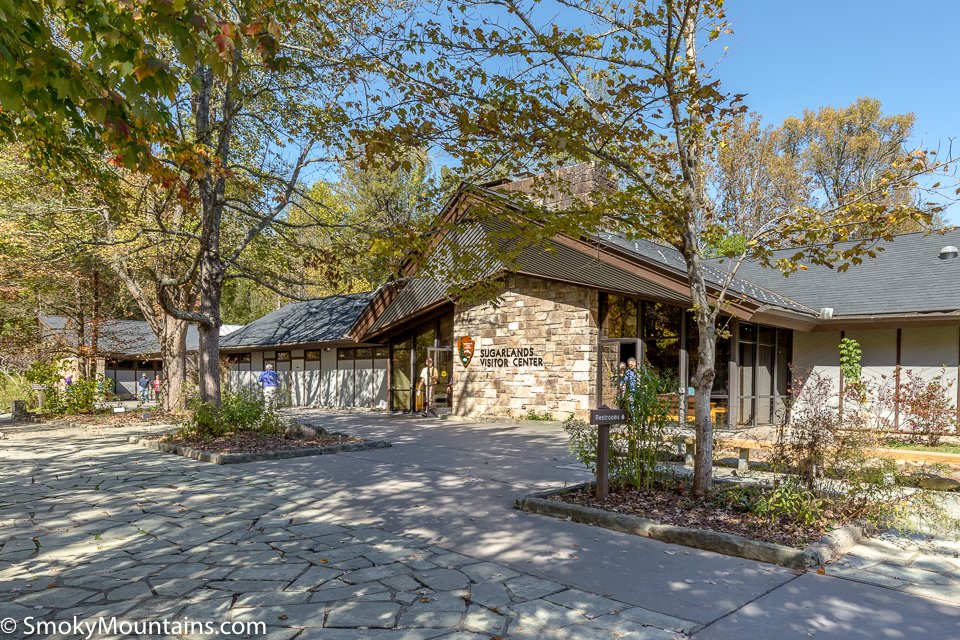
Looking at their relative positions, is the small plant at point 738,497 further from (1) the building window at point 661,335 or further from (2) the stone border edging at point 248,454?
(1) the building window at point 661,335

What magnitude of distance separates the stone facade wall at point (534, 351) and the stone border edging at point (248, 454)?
17.6 ft

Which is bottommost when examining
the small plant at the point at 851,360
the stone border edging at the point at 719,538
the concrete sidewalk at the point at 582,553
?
the concrete sidewalk at the point at 582,553

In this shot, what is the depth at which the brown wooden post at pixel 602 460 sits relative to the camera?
21.7ft

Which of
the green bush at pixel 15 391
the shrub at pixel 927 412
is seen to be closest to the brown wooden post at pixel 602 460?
the shrub at pixel 927 412

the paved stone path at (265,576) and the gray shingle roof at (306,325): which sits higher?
the gray shingle roof at (306,325)

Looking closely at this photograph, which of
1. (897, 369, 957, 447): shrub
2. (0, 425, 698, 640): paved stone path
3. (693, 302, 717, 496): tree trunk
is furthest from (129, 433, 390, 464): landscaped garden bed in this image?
(897, 369, 957, 447): shrub

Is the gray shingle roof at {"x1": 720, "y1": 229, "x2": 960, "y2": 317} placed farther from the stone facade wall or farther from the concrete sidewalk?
the concrete sidewalk

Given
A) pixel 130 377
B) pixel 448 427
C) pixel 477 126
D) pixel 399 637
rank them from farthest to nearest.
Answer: pixel 130 377, pixel 448 427, pixel 477 126, pixel 399 637

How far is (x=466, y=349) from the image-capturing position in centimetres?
1877

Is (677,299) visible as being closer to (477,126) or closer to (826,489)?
(826,489)

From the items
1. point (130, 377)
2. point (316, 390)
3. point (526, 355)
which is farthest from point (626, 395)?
point (130, 377)

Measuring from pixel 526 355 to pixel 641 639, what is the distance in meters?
13.7

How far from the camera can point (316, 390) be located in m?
25.2

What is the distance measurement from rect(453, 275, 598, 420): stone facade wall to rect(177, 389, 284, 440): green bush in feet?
19.6
